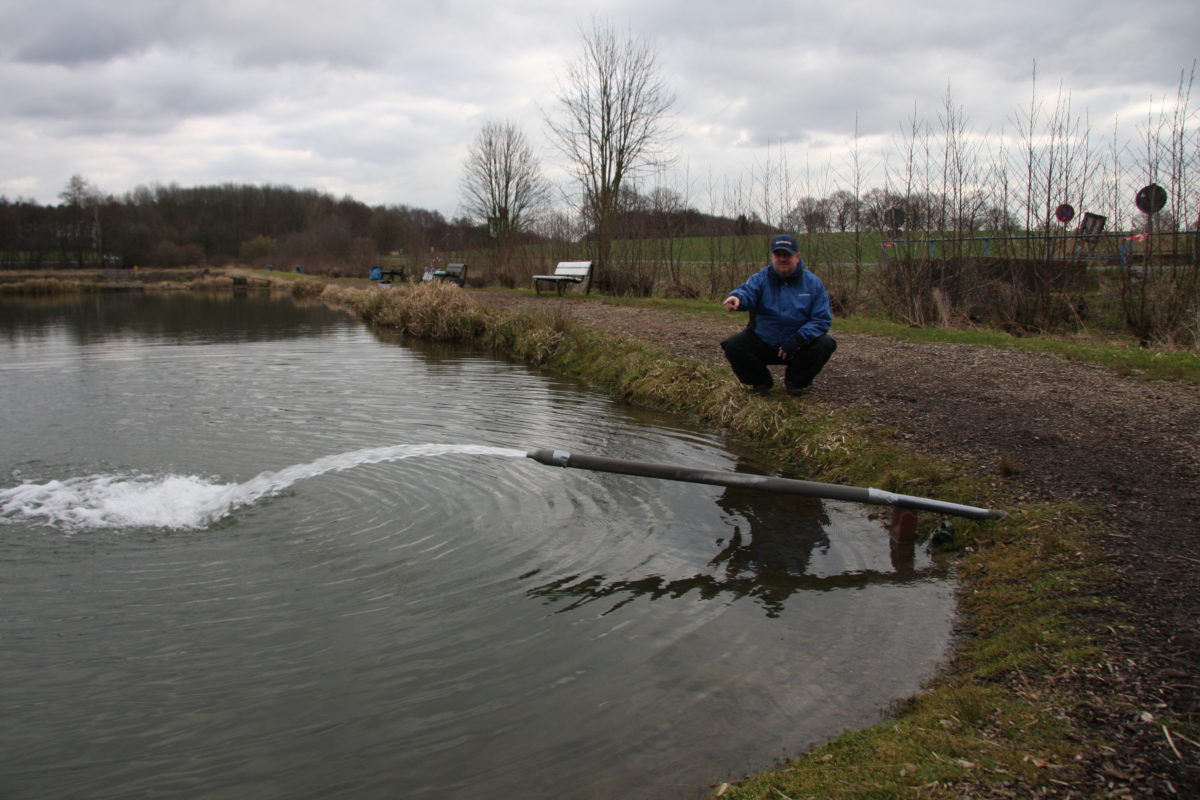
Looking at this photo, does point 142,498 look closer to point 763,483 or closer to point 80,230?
point 763,483

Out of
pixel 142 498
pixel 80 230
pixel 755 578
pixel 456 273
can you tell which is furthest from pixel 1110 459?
pixel 80 230

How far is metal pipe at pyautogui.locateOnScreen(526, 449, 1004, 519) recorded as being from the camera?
480 centimetres

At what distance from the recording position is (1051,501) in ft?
16.7

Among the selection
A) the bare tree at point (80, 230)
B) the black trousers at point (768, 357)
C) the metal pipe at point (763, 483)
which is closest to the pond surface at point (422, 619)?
the metal pipe at point (763, 483)

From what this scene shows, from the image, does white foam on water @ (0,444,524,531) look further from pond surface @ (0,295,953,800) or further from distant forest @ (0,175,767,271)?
distant forest @ (0,175,767,271)

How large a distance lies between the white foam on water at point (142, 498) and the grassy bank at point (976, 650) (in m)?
2.99

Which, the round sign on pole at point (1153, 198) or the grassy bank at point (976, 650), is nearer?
the grassy bank at point (976, 650)

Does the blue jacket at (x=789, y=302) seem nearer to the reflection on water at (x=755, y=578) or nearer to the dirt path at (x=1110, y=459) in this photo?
the dirt path at (x=1110, y=459)

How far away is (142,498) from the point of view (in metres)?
6.20

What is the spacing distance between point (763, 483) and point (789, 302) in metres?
3.58

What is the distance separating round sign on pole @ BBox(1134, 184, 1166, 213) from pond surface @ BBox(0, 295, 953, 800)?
8696 millimetres

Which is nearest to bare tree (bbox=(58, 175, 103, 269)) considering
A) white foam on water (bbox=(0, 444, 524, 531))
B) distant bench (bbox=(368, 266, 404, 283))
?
distant bench (bbox=(368, 266, 404, 283))

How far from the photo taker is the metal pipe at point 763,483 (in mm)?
4797

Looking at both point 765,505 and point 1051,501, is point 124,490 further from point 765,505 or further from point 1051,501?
point 1051,501
